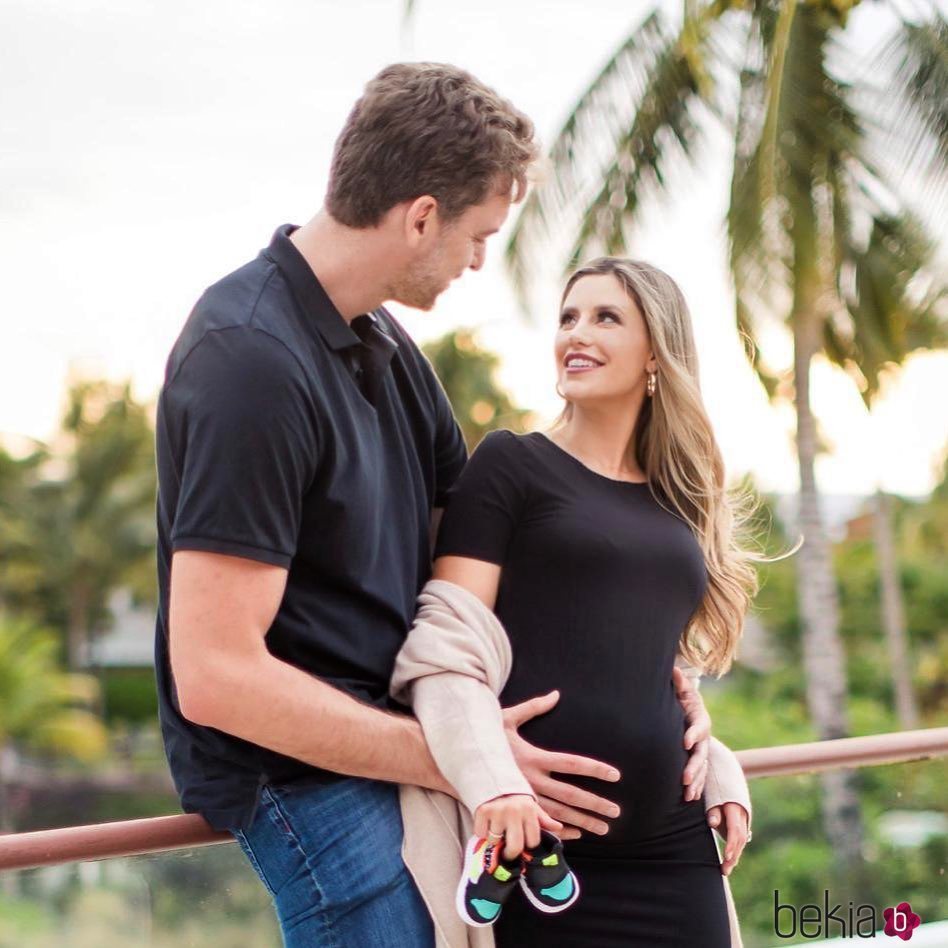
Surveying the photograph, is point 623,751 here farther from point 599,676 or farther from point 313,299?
point 313,299

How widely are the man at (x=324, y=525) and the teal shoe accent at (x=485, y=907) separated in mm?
104

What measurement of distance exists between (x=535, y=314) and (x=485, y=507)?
11.5 meters

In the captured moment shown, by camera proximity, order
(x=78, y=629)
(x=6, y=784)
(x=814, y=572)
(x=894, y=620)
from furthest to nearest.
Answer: (x=78, y=629), (x=894, y=620), (x=6, y=784), (x=814, y=572)

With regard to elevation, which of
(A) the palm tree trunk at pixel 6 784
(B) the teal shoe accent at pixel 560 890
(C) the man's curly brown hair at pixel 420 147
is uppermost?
(A) the palm tree trunk at pixel 6 784

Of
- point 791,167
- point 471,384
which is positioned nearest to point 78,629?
point 471,384

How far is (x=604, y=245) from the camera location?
44.0 ft

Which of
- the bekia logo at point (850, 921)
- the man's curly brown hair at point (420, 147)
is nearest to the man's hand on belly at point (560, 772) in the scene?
the man's curly brown hair at point (420, 147)

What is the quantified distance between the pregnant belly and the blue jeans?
1.12 ft

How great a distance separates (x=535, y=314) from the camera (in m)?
13.5

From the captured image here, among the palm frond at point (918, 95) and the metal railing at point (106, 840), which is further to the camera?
the palm frond at point (918, 95)

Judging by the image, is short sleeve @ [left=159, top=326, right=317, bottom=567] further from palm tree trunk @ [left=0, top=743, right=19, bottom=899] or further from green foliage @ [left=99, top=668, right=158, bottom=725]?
green foliage @ [left=99, top=668, right=158, bottom=725]

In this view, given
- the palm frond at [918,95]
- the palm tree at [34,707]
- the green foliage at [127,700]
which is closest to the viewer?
the palm frond at [918,95]

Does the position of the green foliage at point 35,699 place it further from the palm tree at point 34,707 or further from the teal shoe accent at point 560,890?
the teal shoe accent at point 560,890

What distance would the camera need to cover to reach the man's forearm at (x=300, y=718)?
5.26 ft
